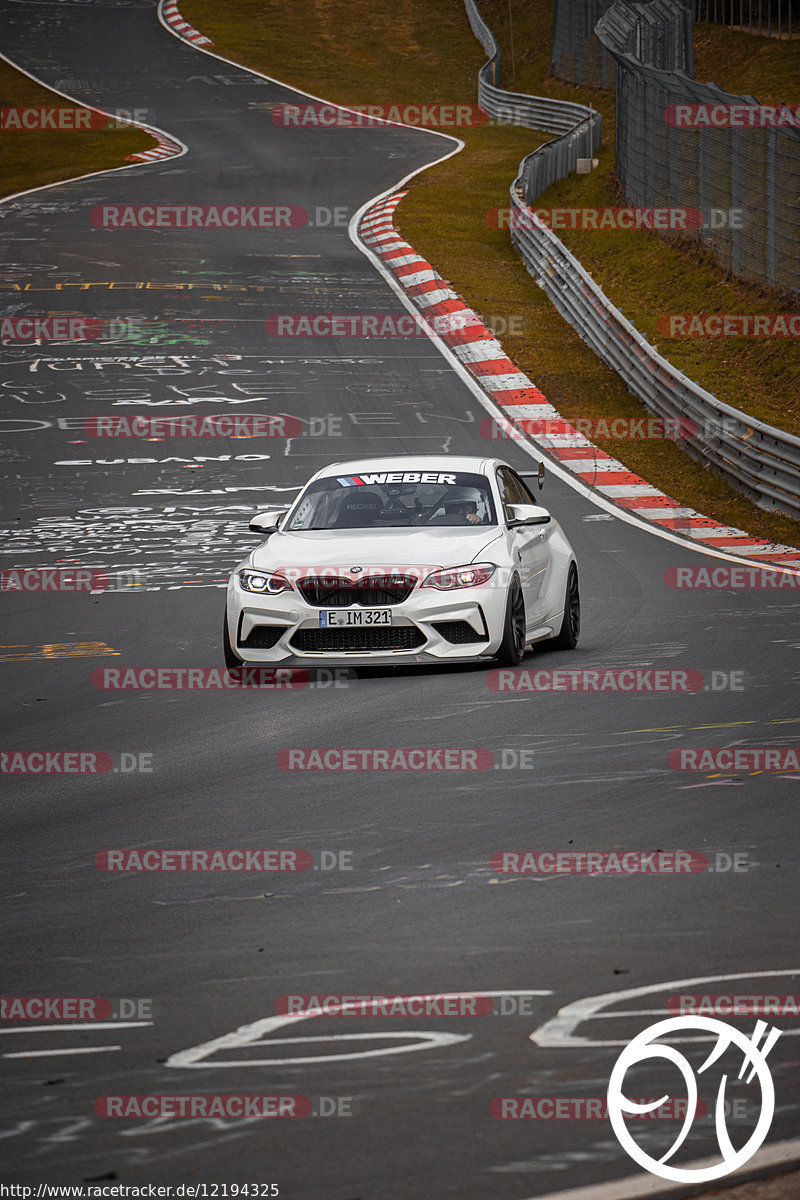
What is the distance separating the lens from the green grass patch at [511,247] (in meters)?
23.1

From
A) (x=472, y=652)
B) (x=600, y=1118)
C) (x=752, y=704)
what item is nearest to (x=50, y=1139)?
(x=600, y=1118)

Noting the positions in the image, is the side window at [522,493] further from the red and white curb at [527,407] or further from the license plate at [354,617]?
the red and white curb at [527,407]

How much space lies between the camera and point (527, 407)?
23.7m

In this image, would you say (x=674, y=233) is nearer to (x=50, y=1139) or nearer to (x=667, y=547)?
(x=667, y=547)

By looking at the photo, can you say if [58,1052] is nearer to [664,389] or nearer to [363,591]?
[363,591]

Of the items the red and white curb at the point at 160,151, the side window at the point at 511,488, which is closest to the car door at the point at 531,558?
the side window at the point at 511,488

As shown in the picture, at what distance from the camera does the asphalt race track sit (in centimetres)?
368

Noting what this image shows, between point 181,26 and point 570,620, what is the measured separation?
63.7 m

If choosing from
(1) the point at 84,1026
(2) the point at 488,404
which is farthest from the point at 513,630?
(2) the point at 488,404

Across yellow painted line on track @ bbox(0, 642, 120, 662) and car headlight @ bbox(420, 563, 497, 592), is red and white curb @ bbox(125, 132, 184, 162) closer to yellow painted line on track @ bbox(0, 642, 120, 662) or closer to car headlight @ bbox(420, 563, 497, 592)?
yellow painted line on track @ bbox(0, 642, 120, 662)

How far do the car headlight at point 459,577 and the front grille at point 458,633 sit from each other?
233mm

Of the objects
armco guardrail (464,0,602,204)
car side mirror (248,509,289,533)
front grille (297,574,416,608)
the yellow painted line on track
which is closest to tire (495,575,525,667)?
front grille (297,574,416,608)

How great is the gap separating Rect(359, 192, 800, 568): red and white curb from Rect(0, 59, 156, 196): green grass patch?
1138 cm

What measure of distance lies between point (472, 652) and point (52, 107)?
4874 centimetres
